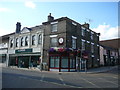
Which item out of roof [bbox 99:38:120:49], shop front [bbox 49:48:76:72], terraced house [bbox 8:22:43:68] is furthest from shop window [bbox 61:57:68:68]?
roof [bbox 99:38:120:49]

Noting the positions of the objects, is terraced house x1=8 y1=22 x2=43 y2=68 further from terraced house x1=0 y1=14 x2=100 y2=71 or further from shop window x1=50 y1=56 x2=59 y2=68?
shop window x1=50 y1=56 x2=59 y2=68

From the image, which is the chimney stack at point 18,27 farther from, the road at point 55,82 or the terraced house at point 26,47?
the road at point 55,82

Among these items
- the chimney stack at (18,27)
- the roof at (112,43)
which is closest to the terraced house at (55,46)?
the chimney stack at (18,27)

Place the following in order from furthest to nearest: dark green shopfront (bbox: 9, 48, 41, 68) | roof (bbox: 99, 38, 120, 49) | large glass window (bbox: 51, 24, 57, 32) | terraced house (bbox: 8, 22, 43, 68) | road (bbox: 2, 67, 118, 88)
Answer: roof (bbox: 99, 38, 120, 49), dark green shopfront (bbox: 9, 48, 41, 68), terraced house (bbox: 8, 22, 43, 68), large glass window (bbox: 51, 24, 57, 32), road (bbox: 2, 67, 118, 88)

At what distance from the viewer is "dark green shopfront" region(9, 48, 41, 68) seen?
27.2 m

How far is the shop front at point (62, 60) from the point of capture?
23297mm

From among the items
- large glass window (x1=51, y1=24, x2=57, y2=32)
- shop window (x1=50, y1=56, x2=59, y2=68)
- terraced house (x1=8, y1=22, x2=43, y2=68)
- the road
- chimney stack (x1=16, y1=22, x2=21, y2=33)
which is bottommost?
the road

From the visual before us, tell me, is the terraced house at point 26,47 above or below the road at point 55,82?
above

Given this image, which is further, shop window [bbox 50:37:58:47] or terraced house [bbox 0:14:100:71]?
shop window [bbox 50:37:58:47]

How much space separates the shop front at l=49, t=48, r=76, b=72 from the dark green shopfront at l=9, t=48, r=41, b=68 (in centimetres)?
367

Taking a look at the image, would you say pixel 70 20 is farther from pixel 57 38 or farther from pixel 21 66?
pixel 21 66

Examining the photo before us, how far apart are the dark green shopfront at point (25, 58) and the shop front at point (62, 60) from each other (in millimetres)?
3672

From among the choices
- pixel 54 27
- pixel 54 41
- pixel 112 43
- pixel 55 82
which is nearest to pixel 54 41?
pixel 54 41

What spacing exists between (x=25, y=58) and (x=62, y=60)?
32.1 ft
